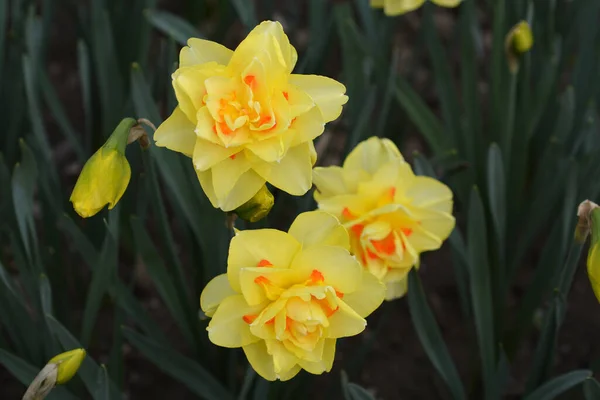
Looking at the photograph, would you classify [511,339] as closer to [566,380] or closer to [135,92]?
[566,380]

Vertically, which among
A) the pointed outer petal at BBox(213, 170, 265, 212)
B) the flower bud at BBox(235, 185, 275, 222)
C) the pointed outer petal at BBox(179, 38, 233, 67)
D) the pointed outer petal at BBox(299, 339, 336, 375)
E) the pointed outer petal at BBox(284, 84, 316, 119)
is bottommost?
the pointed outer petal at BBox(299, 339, 336, 375)

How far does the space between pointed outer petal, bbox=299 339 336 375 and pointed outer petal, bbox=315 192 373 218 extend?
23 centimetres

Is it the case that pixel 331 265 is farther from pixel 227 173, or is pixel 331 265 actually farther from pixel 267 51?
pixel 267 51

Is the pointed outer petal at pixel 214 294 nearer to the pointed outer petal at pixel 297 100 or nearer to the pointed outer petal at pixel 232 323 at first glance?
the pointed outer petal at pixel 232 323

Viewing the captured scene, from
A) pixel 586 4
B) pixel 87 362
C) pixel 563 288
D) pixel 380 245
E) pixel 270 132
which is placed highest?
pixel 270 132

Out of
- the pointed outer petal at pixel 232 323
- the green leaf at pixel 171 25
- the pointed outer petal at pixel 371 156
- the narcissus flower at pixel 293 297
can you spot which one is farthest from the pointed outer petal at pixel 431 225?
the green leaf at pixel 171 25

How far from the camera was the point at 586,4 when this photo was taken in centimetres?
165

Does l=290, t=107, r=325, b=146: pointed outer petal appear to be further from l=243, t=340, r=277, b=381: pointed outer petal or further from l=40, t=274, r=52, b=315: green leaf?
l=40, t=274, r=52, b=315: green leaf

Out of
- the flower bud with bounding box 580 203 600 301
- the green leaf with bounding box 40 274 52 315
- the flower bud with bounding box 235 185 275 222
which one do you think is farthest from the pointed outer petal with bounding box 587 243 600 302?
the green leaf with bounding box 40 274 52 315

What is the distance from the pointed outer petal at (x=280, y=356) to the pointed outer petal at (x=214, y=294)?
0.29 feet

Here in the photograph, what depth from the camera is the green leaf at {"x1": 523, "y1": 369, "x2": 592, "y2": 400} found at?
1123 millimetres

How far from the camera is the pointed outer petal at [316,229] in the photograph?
93 cm

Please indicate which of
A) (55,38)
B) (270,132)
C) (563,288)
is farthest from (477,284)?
(55,38)

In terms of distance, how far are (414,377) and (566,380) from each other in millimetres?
519
